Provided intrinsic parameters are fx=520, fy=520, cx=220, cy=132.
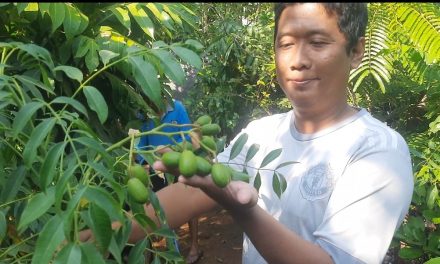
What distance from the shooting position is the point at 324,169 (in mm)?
993

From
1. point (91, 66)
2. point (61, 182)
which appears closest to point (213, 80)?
point (91, 66)

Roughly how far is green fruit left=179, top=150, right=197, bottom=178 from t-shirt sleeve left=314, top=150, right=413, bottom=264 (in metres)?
0.34

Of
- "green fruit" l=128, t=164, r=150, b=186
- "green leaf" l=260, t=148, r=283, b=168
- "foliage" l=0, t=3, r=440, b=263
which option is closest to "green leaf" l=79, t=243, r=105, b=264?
"foliage" l=0, t=3, r=440, b=263

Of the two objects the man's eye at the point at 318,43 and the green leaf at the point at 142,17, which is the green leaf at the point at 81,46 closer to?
the green leaf at the point at 142,17

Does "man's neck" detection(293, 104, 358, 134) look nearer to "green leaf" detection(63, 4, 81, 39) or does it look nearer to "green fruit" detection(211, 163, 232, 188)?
"green fruit" detection(211, 163, 232, 188)

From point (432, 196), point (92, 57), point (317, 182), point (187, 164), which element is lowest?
point (432, 196)

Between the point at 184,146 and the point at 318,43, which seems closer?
the point at 184,146

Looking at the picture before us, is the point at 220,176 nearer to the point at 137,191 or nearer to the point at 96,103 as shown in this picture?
the point at 137,191

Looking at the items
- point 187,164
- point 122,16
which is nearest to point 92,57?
point 122,16

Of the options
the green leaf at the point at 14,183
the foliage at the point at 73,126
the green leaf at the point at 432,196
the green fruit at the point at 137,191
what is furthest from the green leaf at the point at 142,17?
the green leaf at the point at 432,196

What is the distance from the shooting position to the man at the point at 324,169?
883 millimetres

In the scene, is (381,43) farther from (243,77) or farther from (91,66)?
(243,77)

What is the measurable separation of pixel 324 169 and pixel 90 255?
0.52m

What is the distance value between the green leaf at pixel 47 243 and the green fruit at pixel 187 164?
16cm
